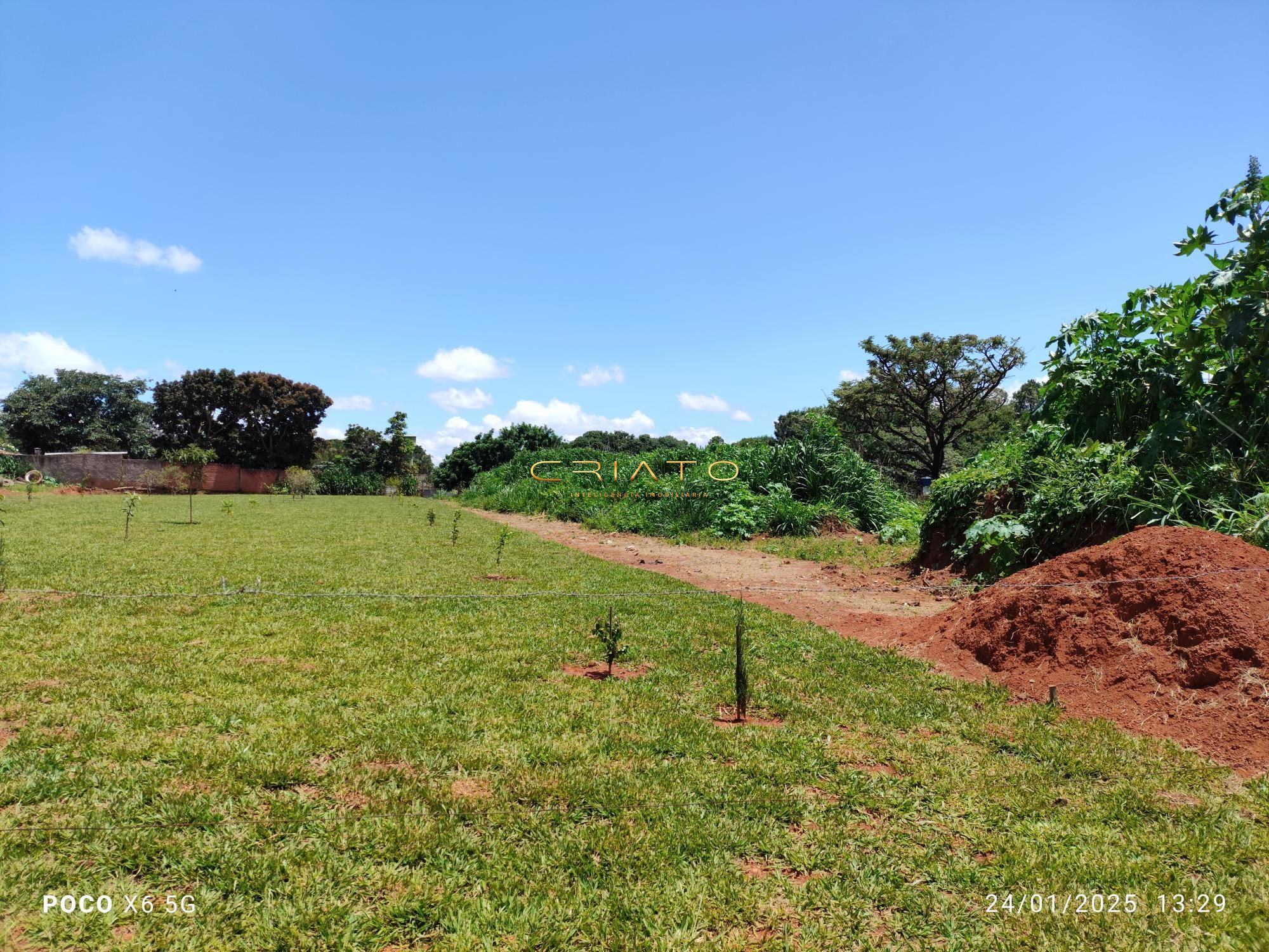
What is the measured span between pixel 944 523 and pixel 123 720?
11079 mm

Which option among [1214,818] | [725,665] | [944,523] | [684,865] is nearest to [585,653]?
[725,665]

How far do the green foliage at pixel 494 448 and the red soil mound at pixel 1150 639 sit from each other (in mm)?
39215

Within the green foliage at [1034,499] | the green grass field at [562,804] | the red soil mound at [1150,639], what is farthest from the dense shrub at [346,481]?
the red soil mound at [1150,639]

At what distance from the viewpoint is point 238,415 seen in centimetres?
4850

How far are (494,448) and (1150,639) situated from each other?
A: 1645 inches

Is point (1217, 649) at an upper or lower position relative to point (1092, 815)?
upper

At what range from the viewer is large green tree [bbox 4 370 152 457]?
143ft

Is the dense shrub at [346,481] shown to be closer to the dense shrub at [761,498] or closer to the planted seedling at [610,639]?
the dense shrub at [761,498]

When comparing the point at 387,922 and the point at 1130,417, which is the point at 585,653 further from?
the point at 1130,417

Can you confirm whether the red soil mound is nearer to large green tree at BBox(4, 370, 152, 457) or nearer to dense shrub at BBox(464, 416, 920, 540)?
dense shrub at BBox(464, 416, 920, 540)

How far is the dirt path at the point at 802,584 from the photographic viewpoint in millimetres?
7645

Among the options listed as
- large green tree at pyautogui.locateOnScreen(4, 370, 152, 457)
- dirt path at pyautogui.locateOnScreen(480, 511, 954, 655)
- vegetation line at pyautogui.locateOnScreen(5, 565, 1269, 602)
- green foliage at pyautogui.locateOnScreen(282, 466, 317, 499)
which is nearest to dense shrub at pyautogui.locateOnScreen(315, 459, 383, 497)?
green foliage at pyautogui.locateOnScreen(282, 466, 317, 499)

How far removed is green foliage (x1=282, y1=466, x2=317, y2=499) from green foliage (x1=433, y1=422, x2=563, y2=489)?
9.00 m

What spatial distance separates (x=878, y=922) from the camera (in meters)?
2.57
